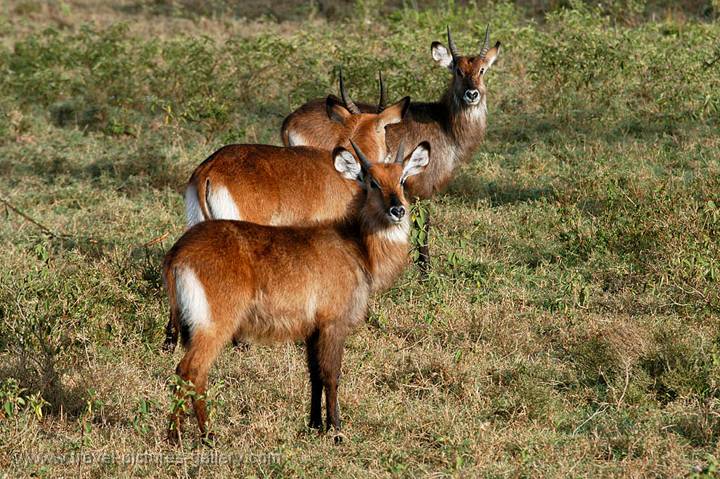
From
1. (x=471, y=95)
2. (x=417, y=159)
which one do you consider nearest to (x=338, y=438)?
(x=417, y=159)

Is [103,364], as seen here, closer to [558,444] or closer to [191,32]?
[558,444]

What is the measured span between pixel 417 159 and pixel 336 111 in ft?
5.61

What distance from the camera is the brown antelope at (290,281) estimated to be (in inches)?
177

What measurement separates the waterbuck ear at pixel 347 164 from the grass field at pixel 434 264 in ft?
3.10

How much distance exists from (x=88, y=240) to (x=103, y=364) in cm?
188

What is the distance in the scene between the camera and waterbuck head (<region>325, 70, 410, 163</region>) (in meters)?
7.02

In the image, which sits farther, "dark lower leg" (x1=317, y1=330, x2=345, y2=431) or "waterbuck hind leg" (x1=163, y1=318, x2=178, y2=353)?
"waterbuck hind leg" (x1=163, y1=318, x2=178, y2=353)

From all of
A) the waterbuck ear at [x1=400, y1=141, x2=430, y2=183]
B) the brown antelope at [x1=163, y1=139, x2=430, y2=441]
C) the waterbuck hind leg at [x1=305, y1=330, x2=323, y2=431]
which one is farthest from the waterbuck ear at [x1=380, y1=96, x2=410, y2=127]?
the waterbuck hind leg at [x1=305, y1=330, x2=323, y2=431]

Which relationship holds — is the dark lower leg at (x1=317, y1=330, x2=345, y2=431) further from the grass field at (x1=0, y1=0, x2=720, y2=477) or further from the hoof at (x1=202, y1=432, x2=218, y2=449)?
the hoof at (x1=202, y1=432, x2=218, y2=449)

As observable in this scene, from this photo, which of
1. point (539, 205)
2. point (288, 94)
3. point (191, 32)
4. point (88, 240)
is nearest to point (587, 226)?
point (539, 205)

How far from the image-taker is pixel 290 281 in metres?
4.70

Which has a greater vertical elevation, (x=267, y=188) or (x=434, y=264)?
(x=267, y=188)

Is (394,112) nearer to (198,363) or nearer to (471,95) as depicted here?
(471,95)

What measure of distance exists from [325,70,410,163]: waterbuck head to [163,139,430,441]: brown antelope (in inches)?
70.3
